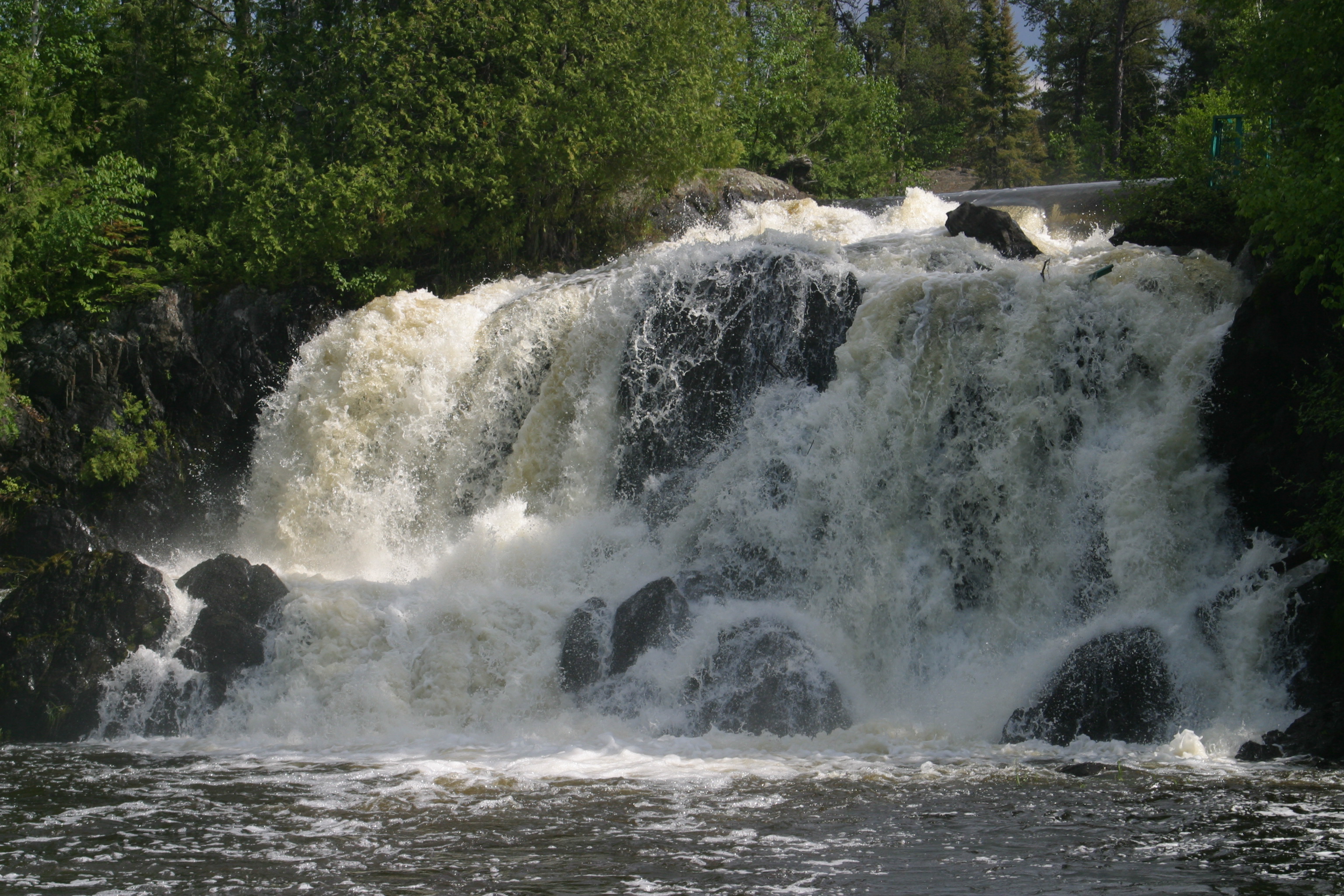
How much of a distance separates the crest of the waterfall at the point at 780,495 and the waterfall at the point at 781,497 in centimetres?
4

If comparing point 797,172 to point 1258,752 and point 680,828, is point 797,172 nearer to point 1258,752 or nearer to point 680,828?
point 1258,752

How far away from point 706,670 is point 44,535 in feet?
35.5

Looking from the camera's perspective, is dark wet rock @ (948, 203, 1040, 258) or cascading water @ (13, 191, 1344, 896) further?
dark wet rock @ (948, 203, 1040, 258)

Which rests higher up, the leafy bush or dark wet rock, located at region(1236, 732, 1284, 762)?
the leafy bush

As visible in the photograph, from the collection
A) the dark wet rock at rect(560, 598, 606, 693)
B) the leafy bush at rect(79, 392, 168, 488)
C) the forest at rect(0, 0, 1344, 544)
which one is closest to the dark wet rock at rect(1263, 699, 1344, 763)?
the dark wet rock at rect(560, 598, 606, 693)

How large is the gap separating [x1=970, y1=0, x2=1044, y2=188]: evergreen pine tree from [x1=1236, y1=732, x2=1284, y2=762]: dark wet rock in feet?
119

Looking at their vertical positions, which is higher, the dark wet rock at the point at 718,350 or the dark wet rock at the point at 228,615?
the dark wet rock at the point at 718,350

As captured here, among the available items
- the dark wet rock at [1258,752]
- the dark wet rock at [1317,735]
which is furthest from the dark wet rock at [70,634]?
the dark wet rock at [1317,735]

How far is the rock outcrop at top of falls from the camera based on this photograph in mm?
10562

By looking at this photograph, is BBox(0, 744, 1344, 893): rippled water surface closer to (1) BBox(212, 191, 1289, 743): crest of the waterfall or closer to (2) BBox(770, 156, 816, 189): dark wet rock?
(1) BBox(212, 191, 1289, 743): crest of the waterfall

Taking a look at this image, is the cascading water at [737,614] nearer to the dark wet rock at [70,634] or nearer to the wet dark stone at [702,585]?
the wet dark stone at [702,585]

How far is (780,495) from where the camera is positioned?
1273 centimetres

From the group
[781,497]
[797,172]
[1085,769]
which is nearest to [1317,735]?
[1085,769]

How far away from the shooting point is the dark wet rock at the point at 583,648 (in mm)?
11273
